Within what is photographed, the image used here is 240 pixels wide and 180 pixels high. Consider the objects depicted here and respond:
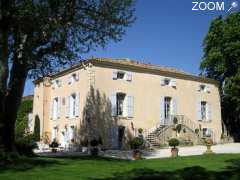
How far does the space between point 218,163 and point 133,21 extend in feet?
23.7

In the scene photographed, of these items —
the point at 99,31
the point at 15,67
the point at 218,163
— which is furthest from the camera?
the point at 99,31

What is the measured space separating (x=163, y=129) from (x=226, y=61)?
8221 millimetres

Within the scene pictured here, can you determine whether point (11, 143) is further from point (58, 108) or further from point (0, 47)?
point (58, 108)

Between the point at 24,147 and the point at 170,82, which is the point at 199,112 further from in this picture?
the point at 24,147

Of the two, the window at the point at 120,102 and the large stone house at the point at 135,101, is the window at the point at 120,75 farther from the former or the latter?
the window at the point at 120,102

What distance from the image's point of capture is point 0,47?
53.2ft

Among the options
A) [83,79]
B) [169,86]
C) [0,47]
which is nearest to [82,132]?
[83,79]

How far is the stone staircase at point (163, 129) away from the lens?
98.8 ft

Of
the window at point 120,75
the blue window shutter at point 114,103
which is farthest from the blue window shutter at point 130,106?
the window at point 120,75

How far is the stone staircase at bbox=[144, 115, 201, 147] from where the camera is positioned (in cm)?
3011

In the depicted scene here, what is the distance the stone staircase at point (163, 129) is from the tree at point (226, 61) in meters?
3.89

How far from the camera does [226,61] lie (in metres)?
34.8

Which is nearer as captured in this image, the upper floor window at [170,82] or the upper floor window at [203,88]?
the upper floor window at [170,82]

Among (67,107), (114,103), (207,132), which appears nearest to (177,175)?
(114,103)
